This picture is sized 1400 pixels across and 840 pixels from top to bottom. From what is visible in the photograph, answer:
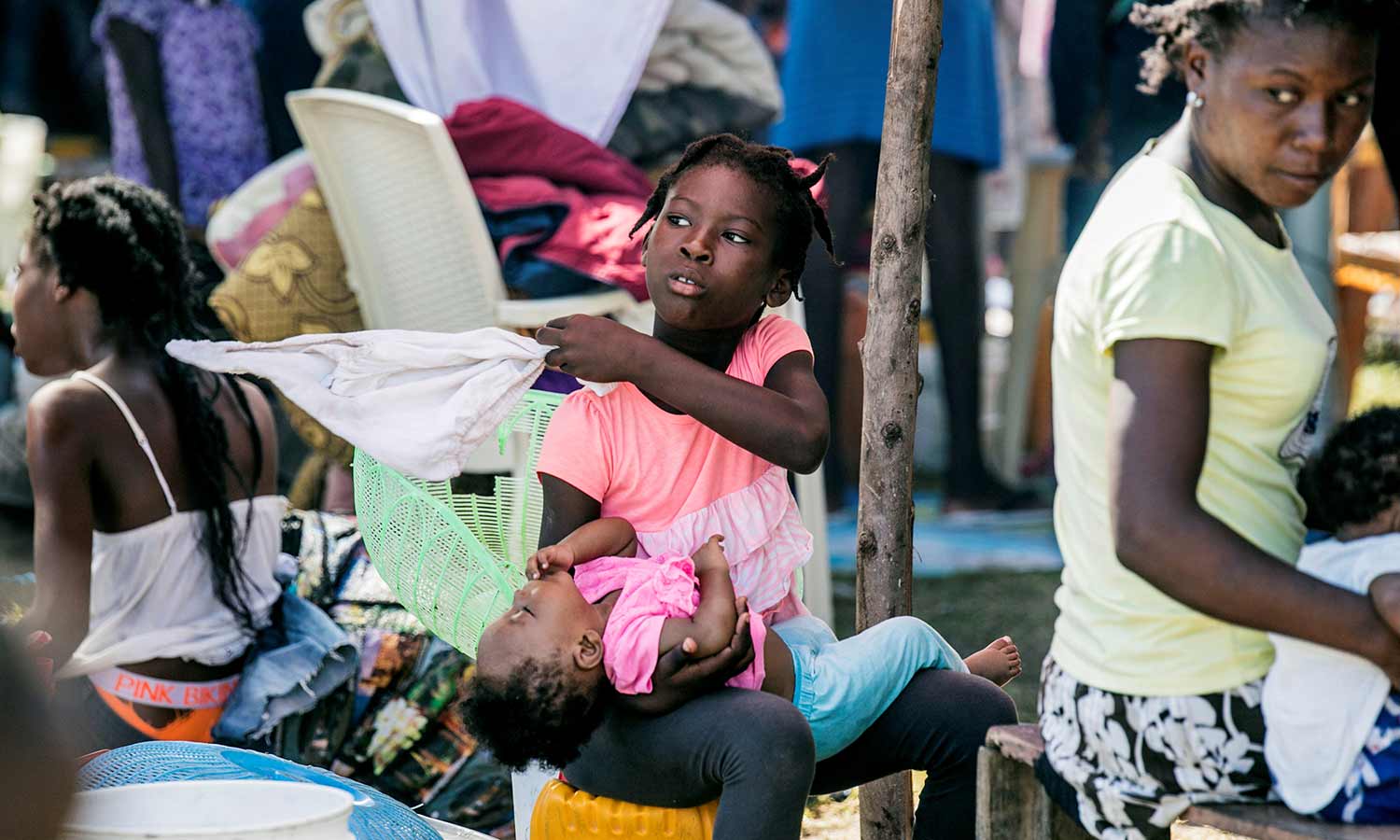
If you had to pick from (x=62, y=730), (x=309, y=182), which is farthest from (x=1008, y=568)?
(x=62, y=730)

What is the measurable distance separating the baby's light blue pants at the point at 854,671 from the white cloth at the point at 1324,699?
0.58 metres

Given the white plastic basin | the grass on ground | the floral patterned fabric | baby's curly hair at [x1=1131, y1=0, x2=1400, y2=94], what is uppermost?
baby's curly hair at [x1=1131, y1=0, x2=1400, y2=94]

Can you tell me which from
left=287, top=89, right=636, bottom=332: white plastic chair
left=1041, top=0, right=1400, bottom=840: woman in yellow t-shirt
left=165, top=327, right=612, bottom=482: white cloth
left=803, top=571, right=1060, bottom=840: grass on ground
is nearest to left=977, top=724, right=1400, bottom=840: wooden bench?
left=1041, top=0, right=1400, bottom=840: woman in yellow t-shirt

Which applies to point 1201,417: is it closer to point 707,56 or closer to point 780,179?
point 780,179

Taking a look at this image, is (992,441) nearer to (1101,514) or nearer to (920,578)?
(920,578)

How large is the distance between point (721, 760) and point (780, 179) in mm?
880

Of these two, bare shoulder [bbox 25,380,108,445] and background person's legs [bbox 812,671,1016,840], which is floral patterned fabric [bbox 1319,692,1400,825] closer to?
background person's legs [bbox 812,671,1016,840]

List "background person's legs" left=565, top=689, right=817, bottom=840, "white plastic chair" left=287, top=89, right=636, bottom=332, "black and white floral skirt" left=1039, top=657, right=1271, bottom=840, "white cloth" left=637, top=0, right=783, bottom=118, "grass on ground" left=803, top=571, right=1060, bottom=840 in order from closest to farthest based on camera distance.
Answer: "black and white floral skirt" left=1039, top=657, right=1271, bottom=840 → "background person's legs" left=565, top=689, right=817, bottom=840 → "white plastic chair" left=287, top=89, right=636, bottom=332 → "grass on ground" left=803, top=571, right=1060, bottom=840 → "white cloth" left=637, top=0, right=783, bottom=118

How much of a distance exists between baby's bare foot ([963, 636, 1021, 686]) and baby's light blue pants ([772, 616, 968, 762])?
0.14 m

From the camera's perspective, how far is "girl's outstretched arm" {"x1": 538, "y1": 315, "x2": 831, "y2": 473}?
2141 millimetres

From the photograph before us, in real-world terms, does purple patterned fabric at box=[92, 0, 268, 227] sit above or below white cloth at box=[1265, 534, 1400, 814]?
above

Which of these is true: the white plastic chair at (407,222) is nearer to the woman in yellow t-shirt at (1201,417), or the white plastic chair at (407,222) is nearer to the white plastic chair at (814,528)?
the white plastic chair at (814,528)

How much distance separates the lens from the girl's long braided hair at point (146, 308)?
297cm

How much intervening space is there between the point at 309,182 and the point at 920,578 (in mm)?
2187
